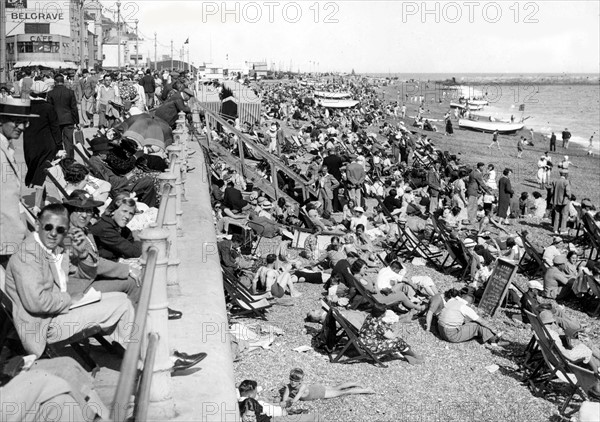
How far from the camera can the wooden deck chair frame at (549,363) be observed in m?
7.49

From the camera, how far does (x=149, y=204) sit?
9094mm

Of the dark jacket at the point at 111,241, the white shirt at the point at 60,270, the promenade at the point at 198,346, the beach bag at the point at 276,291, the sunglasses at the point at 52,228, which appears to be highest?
the sunglasses at the point at 52,228

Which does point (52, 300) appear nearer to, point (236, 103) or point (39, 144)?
point (39, 144)

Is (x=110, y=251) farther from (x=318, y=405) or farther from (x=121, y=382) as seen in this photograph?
(x=121, y=382)

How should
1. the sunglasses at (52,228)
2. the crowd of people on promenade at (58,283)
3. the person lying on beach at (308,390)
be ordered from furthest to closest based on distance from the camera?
the person lying on beach at (308,390) → the sunglasses at (52,228) → the crowd of people on promenade at (58,283)

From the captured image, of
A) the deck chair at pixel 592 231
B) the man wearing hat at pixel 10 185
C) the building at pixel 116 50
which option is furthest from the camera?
the building at pixel 116 50

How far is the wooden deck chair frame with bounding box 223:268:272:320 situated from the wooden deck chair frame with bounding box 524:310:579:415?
3.33 meters

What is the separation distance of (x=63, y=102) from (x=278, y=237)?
4.99 meters

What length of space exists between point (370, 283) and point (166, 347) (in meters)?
6.96

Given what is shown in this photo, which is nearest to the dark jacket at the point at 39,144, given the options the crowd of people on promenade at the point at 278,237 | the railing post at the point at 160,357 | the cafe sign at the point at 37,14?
the crowd of people on promenade at the point at 278,237

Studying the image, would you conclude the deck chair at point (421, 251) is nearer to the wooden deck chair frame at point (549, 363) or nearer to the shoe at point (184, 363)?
the wooden deck chair frame at point (549, 363)

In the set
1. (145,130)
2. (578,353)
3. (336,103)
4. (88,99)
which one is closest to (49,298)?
(578,353)

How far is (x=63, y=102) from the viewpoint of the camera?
10.8 m

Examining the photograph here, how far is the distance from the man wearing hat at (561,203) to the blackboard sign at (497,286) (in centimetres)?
669
